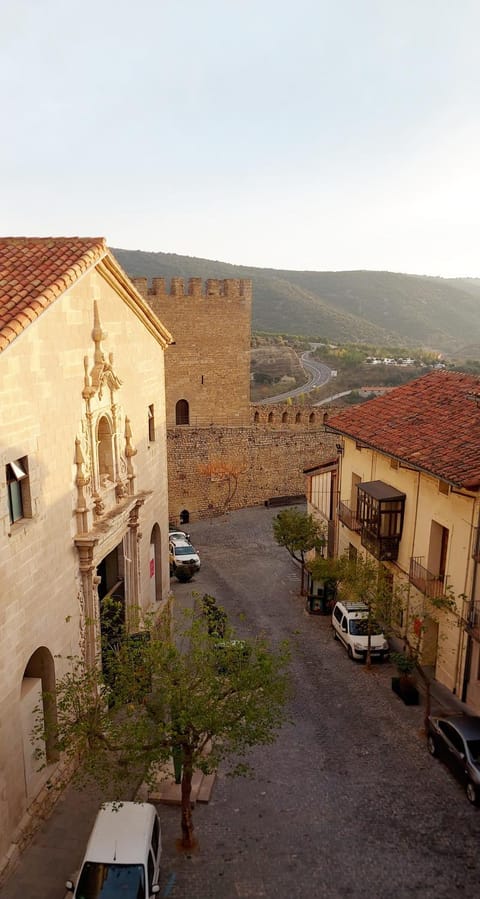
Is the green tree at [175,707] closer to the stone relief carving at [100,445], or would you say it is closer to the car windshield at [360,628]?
the stone relief carving at [100,445]

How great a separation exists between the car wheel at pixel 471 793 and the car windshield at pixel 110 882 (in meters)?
6.57

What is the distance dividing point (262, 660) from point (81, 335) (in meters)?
7.50

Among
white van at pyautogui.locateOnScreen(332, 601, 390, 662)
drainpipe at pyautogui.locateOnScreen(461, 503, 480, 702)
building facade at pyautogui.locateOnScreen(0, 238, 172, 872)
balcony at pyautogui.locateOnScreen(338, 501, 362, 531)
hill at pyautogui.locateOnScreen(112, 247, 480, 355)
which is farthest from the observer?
hill at pyautogui.locateOnScreen(112, 247, 480, 355)

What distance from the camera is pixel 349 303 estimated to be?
126938mm

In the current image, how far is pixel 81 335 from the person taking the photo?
13.2 meters

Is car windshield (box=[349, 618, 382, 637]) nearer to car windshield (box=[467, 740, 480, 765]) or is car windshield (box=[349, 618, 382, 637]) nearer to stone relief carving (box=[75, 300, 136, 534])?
car windshield (box=[467, 740, 480, 765])

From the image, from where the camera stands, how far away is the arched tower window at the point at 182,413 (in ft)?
129

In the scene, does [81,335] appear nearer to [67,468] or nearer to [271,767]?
[67,468]

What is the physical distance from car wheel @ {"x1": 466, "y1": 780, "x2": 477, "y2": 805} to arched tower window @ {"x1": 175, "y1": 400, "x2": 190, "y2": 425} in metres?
29.4

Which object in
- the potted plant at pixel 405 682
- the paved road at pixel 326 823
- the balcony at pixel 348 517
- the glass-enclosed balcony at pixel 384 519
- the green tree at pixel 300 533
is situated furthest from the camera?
the green tree at pixel 300 533

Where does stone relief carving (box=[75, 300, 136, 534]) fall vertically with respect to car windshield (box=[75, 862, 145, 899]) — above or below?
above

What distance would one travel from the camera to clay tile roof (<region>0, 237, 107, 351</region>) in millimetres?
10266

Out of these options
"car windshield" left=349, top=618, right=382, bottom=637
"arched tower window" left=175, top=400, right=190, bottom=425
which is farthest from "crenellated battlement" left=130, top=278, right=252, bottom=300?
"car windshield" left=349, top=618, right=382, bottom=637

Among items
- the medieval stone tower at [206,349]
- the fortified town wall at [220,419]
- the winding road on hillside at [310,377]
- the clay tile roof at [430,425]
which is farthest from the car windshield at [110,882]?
the winding road on hillside at [310,377]
